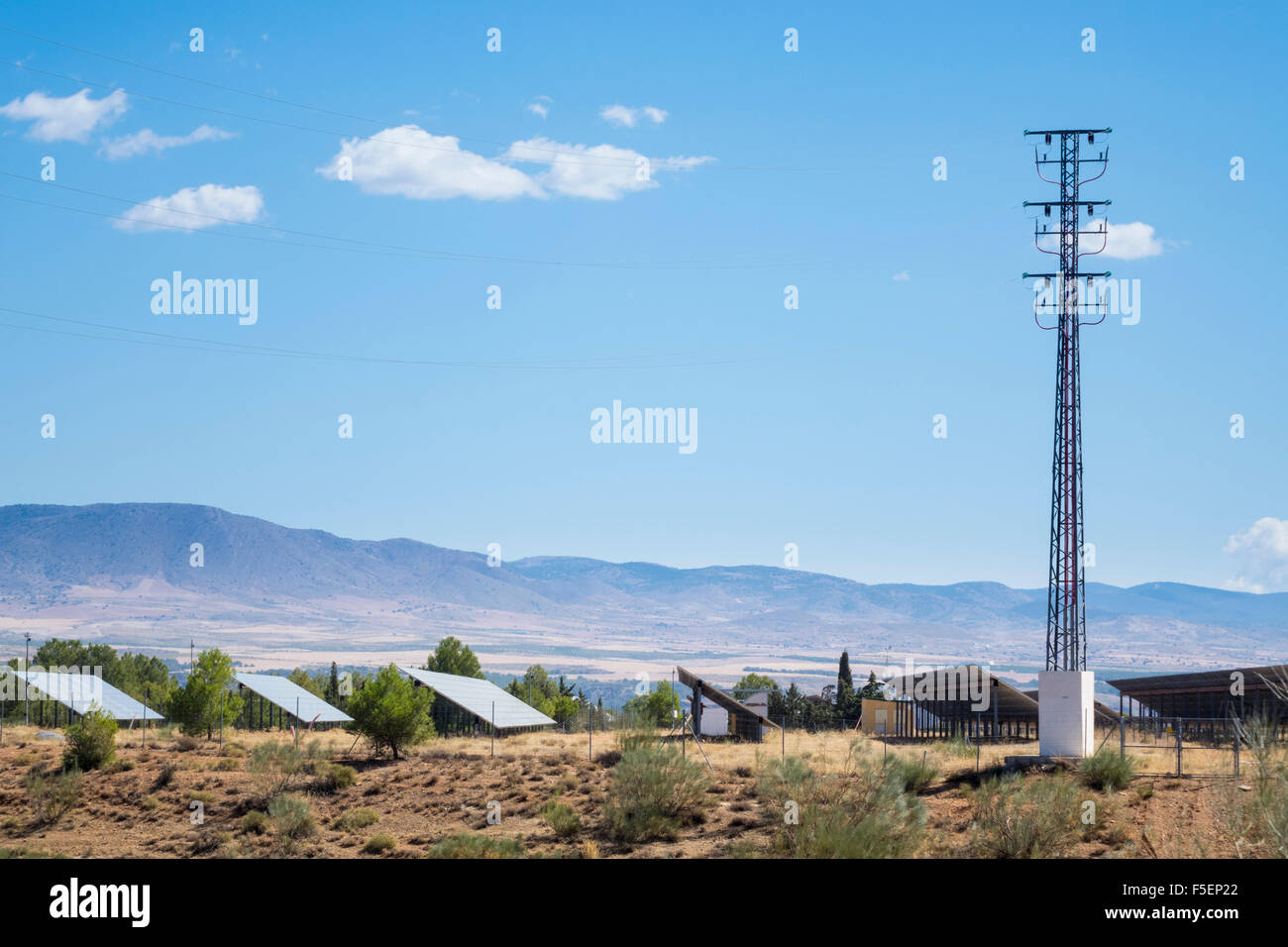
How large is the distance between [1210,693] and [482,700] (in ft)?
106

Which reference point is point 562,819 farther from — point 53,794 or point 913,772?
point 53,794

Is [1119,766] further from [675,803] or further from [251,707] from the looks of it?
[251,707]

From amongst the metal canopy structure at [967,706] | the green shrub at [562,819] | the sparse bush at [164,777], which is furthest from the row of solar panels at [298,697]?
the green shrub at [562,819]

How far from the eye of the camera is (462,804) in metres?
35.1

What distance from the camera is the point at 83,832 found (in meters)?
34.9

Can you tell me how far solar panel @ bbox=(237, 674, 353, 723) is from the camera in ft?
190

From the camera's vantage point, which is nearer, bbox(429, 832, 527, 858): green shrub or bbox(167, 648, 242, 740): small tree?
bbox(429, 832, 527, 858): green shrub

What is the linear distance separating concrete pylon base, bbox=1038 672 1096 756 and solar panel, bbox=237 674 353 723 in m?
34.7

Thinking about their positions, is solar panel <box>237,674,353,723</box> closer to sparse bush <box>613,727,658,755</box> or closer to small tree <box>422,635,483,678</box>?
small tree <box>422,635,483,678</box>

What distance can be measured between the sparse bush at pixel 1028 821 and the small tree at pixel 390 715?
2283 centimetres

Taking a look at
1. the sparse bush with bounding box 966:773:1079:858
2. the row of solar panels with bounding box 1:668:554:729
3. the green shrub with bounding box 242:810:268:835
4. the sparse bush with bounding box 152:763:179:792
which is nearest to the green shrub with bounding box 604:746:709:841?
the sparse bush with bounding box 966:773:1079:858

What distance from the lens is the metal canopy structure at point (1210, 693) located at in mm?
46031
